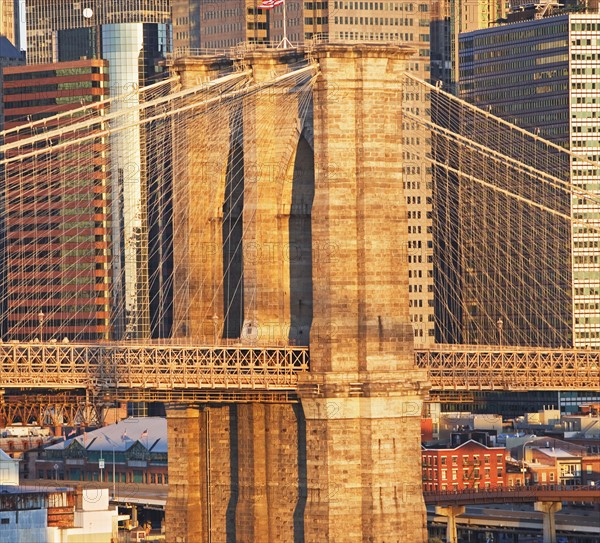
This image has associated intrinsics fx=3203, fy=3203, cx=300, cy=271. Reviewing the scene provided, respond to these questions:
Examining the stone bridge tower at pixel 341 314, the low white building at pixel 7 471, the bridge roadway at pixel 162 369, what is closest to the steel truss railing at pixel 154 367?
the bridge roadway at pixel 162 369

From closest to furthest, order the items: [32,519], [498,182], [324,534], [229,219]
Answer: [324,534] → [229,219] → [32,519] → [498,182]

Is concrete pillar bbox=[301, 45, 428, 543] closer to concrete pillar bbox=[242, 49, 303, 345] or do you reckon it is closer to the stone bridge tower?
the stone bridge tower

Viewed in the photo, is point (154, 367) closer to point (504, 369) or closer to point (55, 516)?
point (504, 369)

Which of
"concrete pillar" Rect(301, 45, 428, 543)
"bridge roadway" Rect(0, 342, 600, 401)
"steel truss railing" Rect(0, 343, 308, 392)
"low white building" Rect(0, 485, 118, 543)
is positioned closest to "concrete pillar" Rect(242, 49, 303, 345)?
"bridge roadway" Rect(0, 342, 600, 401)

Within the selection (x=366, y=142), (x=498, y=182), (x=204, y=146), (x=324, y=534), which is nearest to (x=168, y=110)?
(x=204, y=146)

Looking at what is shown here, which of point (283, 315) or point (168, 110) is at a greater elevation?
point (168, 110)

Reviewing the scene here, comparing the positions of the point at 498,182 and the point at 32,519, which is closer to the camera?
the point at 32,519

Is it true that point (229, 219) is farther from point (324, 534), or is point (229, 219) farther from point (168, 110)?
point (324, 534)
